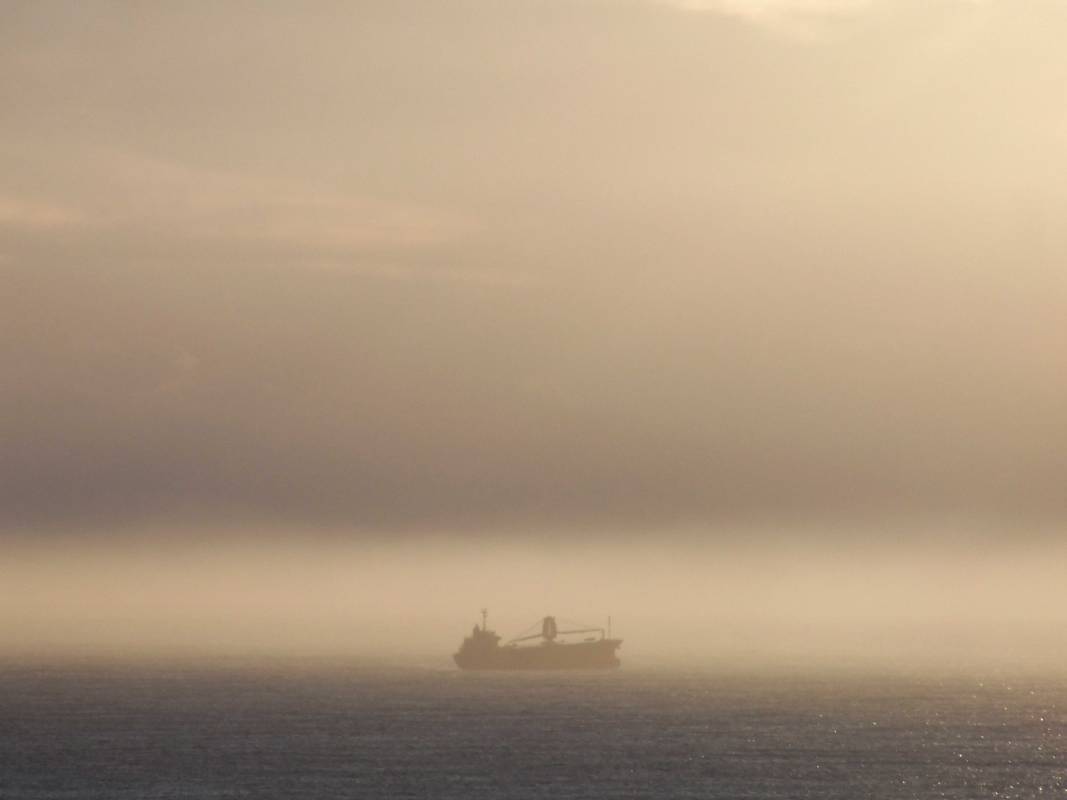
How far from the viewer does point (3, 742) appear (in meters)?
159

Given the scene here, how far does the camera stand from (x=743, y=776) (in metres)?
132

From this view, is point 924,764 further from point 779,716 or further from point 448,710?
point 448,710

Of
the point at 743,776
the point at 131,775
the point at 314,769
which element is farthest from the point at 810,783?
the point at 131,775

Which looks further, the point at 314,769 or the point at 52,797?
the point at 314,769

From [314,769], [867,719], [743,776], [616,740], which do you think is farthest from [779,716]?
[314,769]

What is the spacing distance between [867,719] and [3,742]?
338 ft

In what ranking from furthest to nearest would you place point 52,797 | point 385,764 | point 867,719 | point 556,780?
point 867,719
point 385,764
point 556,780
point 52,797

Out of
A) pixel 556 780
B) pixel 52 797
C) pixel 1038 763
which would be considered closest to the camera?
pixel 52 797

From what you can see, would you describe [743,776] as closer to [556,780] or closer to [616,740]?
[556,780]

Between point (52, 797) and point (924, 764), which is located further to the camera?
point (924, 764)

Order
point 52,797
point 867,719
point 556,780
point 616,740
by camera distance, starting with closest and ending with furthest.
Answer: point 52,797 < point 556,780 < point 616,740 < point 867,719

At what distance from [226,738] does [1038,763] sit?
82250 millimetres

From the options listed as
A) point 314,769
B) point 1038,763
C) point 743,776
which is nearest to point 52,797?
point 314,769

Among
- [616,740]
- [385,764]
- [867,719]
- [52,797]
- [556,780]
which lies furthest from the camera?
[867,719]
